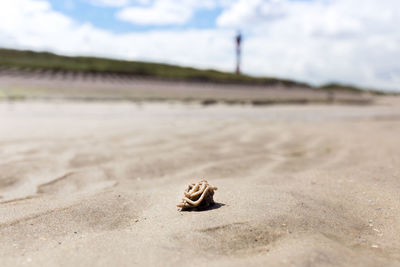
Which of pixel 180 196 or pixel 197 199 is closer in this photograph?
pixel 197 199

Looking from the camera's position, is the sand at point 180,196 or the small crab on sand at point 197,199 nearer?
the sand at point 180,196

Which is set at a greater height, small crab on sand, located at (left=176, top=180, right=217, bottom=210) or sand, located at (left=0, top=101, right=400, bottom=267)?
small crab on sand, located at (left=176, top=180, right=217, bottom=210)

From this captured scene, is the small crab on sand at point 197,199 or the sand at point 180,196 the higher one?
Result: the small crab on sand at point 197,199

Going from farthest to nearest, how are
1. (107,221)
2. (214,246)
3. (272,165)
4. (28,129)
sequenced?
(28,129) < (272,165) < (107,221) < (214,246)

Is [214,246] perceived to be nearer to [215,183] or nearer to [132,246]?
[132,246]

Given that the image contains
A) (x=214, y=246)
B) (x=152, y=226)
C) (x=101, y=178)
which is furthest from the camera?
(x=101, y=178)

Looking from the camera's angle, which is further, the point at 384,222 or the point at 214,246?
the point at 384,222

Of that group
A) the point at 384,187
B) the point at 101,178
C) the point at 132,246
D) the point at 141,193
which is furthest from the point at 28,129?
the point at 384,187
